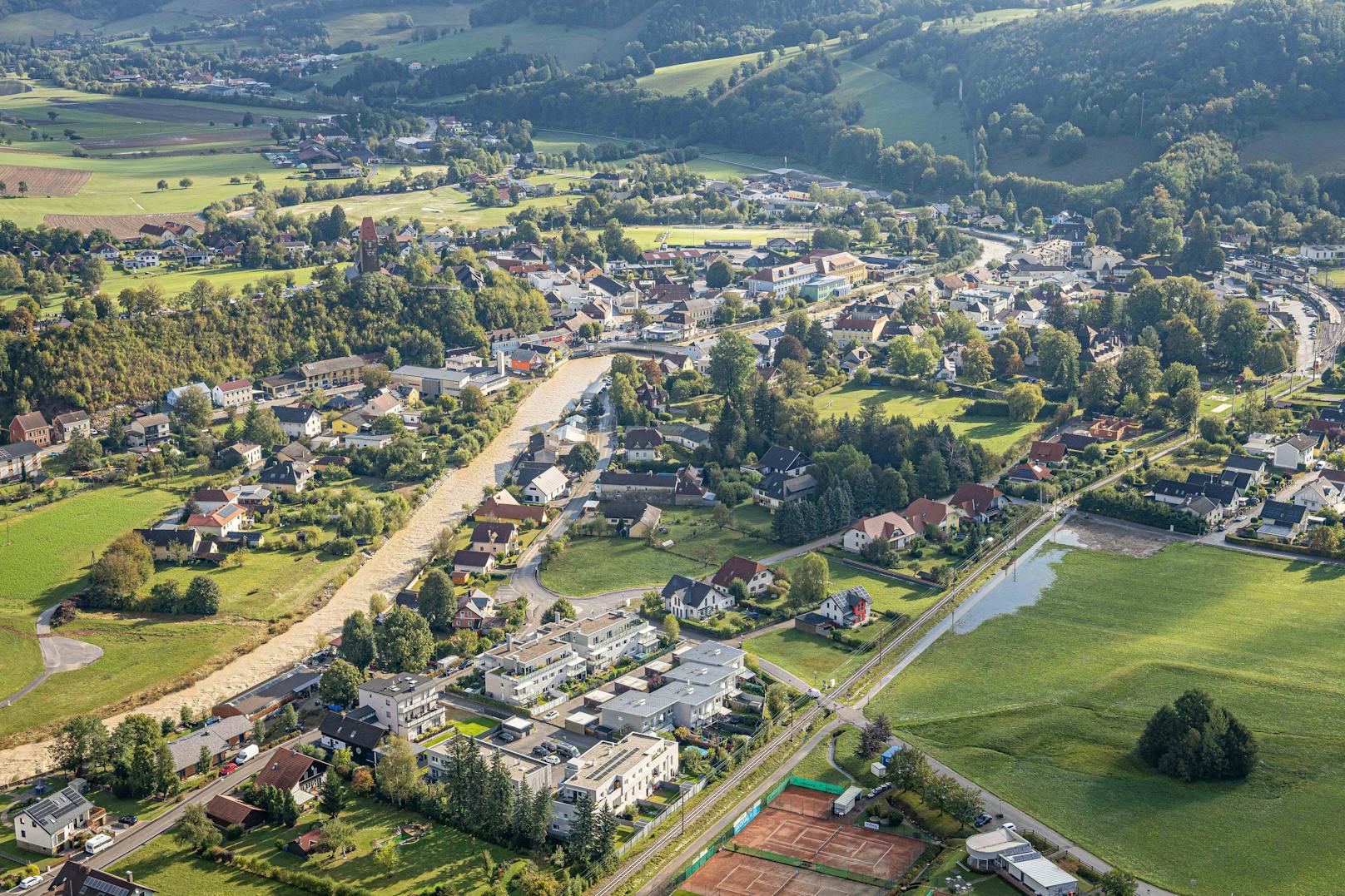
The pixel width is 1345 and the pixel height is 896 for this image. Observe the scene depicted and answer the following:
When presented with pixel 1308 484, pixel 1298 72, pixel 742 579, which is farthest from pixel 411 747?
pixel 1298 72

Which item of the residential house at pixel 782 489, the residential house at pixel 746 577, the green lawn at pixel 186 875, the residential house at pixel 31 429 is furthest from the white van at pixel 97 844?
the residential house at pixel 31 429

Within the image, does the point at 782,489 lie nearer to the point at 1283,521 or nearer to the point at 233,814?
the point at 1283,521

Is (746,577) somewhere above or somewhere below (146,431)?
below

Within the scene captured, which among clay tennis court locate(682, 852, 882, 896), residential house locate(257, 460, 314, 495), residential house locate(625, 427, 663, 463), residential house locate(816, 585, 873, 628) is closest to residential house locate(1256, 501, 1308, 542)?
residential house locate(816, 585, 873, 628)

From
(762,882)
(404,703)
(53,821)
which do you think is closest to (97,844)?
(53,821)

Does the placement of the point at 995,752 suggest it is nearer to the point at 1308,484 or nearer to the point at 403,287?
the point at 1308,484

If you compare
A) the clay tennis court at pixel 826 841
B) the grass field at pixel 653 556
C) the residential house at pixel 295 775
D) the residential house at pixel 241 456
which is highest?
the residential house at pixel 241 456

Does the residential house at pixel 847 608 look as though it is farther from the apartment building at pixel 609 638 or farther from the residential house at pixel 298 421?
the residential house at pixel 298 421
